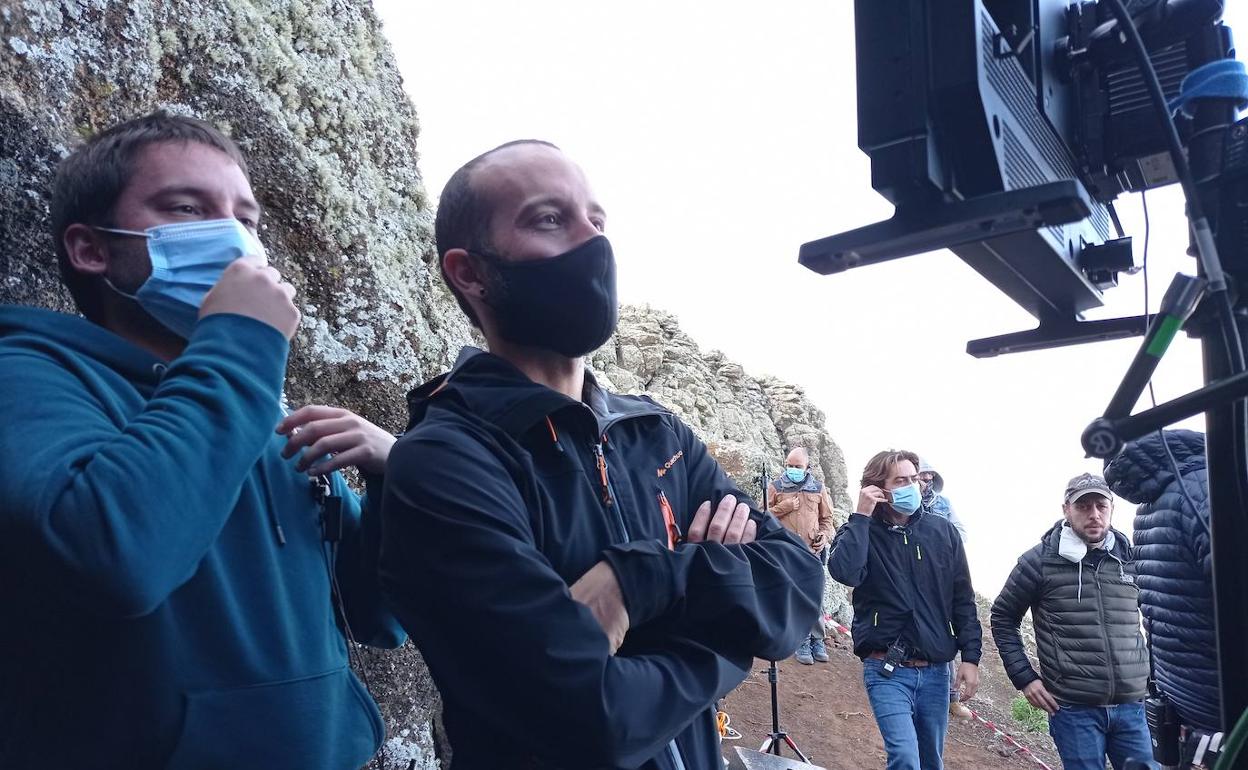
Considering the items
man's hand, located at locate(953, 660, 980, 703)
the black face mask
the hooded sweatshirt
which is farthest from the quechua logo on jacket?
man's hand, located at locate(953, 660, 980, 703)

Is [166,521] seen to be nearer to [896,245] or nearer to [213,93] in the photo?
[896,245]

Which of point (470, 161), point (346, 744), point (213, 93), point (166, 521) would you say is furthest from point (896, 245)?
point (213, 93)

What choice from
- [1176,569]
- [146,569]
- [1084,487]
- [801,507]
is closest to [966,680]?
[1084,487]

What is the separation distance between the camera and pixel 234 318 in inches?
66.4

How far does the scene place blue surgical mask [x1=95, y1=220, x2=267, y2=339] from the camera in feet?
6.17

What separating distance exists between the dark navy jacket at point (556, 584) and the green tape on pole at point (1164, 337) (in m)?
0.90

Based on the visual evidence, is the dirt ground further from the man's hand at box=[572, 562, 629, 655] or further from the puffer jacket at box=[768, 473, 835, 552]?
→ the man's hand at box=[572, 562, 629, 655]

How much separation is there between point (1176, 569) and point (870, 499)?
2206 millimetres

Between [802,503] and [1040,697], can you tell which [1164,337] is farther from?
[802,503]

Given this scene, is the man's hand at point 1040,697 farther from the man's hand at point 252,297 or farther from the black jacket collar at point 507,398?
the man's hand at point 252,297

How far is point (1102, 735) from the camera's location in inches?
208

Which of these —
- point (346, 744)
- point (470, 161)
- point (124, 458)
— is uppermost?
point (470, 161)

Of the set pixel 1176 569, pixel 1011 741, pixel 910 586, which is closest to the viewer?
pixel 1176 569

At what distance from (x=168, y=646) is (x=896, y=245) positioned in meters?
1.56
